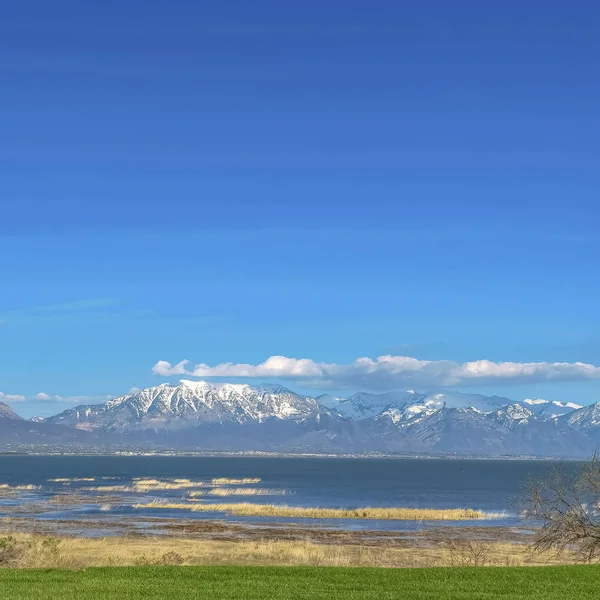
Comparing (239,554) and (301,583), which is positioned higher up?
(301,583)

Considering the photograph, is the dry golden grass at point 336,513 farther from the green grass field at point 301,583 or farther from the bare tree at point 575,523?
the green grass field at point 301,583

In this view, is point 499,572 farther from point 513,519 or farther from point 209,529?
point 513,519

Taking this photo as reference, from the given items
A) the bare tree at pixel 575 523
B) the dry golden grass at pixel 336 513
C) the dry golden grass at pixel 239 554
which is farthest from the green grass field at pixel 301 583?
the dry golden grass at pixel 336 513

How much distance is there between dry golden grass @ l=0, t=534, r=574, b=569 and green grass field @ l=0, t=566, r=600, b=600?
894 cm

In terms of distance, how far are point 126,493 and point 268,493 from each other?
22.4 m

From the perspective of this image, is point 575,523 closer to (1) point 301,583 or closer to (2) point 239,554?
(1) point 301,583

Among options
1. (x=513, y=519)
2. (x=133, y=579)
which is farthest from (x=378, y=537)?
(x=133, y=579)

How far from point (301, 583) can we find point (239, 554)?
25873mm

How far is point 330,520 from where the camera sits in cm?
8675

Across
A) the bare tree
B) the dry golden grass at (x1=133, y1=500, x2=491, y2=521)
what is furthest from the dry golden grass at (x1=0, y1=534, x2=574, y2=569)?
the dry golden grass at (x1=133, y1=500, x2=491, y2=521)

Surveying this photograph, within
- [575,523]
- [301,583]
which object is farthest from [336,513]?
[301,583]

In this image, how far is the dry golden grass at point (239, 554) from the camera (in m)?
42.6

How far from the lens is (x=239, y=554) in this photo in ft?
177

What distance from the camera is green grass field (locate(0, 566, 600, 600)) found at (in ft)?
88.1
